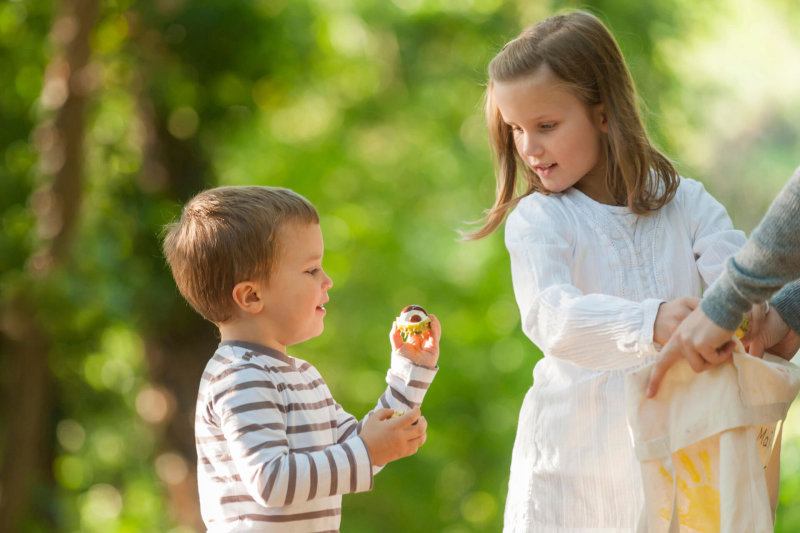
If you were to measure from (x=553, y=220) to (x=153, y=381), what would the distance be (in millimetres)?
4639

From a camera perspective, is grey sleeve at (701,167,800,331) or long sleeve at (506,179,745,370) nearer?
grey sleeve at (701,167,800,331)

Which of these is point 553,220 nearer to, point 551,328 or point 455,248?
point 551,328

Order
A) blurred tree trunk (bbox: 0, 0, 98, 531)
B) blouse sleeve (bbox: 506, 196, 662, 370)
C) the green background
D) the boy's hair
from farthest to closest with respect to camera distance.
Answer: the green background, blurred tree trunk (bbox: 0, 0, 98, 531), the boy's hair, blouse sleeve (bbox: 506, 196, 662, 370)

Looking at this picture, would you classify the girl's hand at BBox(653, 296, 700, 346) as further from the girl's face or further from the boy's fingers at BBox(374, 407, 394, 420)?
the boy's fingers at BBox(374, 407, 394, 420)

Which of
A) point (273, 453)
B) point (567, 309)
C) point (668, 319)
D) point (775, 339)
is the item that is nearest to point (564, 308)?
point (567, 309)

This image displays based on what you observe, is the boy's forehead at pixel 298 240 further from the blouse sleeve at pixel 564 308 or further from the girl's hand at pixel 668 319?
the girl's hand at pixel 668 319

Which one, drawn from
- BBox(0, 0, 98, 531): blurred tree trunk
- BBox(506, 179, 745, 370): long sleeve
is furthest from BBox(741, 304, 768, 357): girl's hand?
BBox(0, 0, 98, 531): blurred tree trunk

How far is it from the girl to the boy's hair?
1.56 ft

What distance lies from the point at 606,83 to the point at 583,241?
33cm

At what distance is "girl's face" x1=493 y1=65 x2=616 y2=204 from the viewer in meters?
1.87

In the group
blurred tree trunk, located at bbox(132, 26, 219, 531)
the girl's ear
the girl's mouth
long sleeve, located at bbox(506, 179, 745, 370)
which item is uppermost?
the girl's ear

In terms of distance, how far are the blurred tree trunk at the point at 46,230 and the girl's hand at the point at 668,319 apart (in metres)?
3.89

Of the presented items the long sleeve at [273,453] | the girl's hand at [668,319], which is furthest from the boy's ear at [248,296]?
the girl's hand at [668,319]

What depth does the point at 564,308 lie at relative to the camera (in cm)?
171
